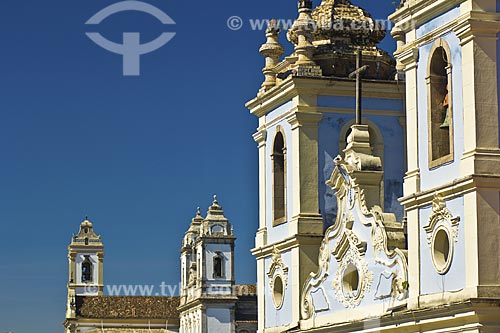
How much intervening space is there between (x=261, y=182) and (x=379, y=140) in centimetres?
316

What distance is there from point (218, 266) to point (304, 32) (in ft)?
176

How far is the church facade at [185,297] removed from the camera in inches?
3066

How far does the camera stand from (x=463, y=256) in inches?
750

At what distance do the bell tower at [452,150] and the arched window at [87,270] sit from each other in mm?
72020

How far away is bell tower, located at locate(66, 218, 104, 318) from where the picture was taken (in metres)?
91.3

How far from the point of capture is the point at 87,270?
9231cm

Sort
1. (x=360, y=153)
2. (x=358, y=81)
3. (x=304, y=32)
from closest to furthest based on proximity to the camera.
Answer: (x=360, y=153)
(x=358, y=81)
(x=304, y=32)

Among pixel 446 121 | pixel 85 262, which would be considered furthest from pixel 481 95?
pixel 85 262

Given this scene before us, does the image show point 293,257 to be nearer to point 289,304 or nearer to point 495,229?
point 289,304

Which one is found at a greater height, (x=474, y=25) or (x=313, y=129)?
(x=474, y=25)

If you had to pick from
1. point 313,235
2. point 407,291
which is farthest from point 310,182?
point 407,291

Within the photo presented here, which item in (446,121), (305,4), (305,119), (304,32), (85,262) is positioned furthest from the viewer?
(85,262)

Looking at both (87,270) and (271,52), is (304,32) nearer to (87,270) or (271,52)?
(271,52)

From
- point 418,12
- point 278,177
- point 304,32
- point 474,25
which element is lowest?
point 278,177
